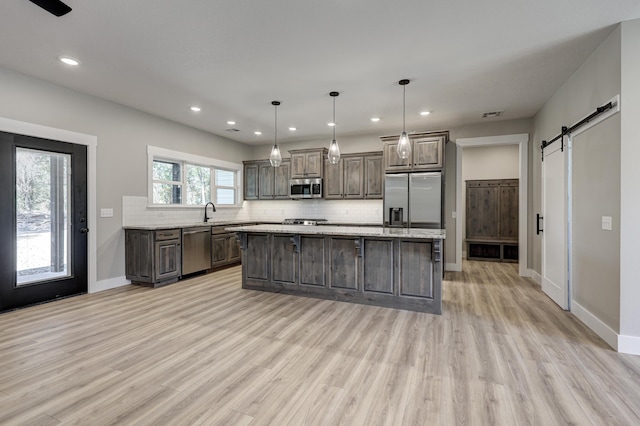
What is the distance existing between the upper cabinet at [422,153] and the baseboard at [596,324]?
110 inches

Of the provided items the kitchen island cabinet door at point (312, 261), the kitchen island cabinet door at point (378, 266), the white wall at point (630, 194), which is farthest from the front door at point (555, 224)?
the kitchen island cabinet door at point (312, 261)

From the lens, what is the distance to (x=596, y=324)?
296 cm

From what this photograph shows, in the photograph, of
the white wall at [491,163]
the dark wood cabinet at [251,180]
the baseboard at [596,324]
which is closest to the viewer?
the baseboard at [596,324]

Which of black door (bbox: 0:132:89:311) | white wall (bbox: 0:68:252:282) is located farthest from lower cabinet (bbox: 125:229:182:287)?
black door (bbox: 0:132:89:311)

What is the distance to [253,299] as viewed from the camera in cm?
409

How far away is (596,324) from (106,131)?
643 cm

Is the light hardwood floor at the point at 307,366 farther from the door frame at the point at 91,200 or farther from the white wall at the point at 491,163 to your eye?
the white wall at the point at 491,163

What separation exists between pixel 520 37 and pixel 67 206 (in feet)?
18.3

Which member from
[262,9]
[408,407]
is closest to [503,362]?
[408,407]

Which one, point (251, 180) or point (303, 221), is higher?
point (251, 180)

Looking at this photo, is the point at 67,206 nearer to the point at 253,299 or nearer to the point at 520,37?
the point at 253,299

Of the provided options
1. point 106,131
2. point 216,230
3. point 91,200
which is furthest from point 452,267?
point 106,131

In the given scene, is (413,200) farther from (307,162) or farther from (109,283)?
Result: (109,283)

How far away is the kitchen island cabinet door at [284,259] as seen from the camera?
4.28 m
